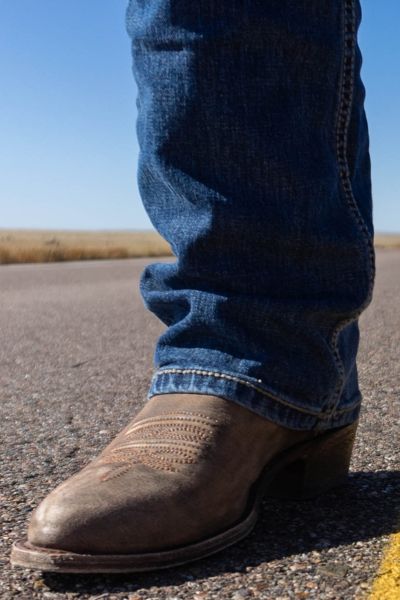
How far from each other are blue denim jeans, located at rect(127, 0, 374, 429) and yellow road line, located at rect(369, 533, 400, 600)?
0.90 feet

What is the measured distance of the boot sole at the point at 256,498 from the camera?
3.84ft

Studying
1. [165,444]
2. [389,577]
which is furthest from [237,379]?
[389,577]

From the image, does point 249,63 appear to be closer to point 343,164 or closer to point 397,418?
point 343,164

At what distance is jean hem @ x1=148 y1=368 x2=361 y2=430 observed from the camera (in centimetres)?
139

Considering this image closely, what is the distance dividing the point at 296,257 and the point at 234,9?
0.42 m

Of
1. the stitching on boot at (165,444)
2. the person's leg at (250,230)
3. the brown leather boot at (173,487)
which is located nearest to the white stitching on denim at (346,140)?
the person's leg at (250,230)

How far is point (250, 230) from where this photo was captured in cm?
142

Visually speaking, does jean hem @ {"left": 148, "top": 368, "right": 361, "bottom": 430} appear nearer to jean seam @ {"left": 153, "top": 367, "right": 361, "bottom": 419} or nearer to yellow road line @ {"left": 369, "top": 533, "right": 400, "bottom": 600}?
jean seam @ {"left": 153, "top": 367, "right": 361, "bottom": 419}

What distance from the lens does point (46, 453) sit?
1930mm

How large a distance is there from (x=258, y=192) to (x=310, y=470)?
19.5 inches

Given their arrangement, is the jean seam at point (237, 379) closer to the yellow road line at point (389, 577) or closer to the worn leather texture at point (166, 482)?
the worn leather texture at point (166, 482)

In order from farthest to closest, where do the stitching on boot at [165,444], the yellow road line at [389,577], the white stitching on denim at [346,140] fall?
the white stitching on denim at [346,140] → the stitching on boot at [165,444] → the yellow road line at [389,577]

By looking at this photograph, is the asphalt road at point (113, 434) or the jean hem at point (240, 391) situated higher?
the jean hem at point (240, 391)

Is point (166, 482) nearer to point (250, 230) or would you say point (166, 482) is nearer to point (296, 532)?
point (296, 532)
